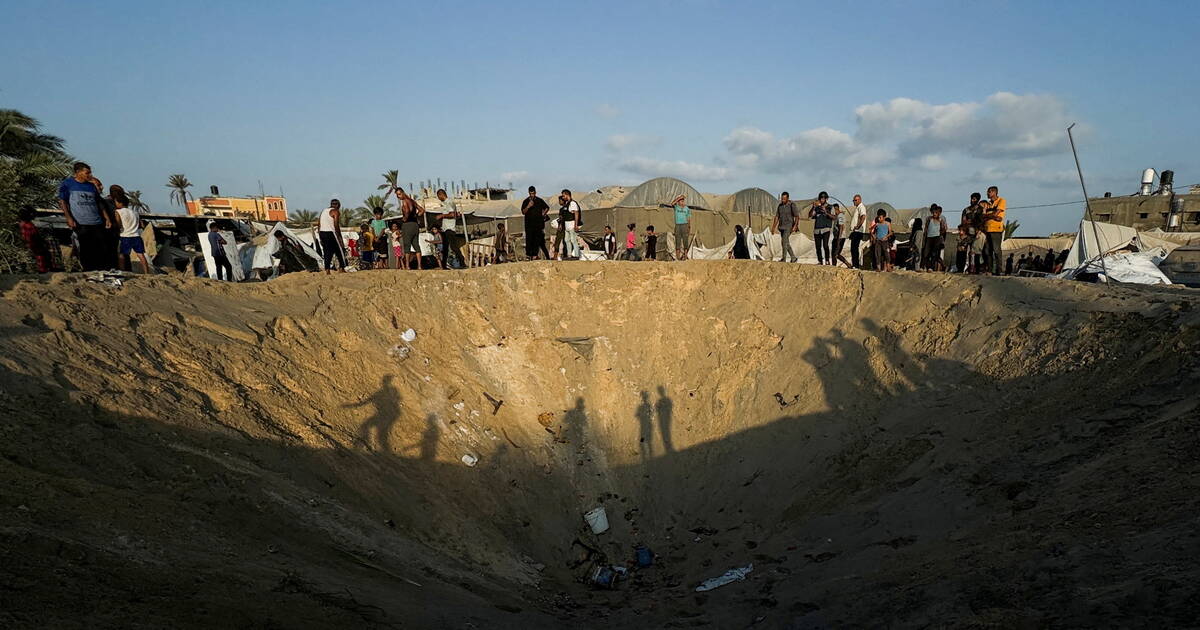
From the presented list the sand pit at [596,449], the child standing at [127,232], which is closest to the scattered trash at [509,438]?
the sand pit at [596,449]

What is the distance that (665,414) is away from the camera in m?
10.2

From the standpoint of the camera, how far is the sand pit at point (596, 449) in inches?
149

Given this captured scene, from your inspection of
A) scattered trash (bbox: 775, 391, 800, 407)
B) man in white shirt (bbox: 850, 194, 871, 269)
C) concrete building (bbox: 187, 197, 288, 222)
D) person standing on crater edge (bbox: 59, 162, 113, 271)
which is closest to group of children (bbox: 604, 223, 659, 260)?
man in white shirt (bbox: 850, 194, 871, 269)

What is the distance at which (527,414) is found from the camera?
9.88m

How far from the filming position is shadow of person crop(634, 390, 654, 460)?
9.73 m

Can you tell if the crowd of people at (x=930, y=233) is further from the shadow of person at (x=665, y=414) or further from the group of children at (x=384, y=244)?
the group of children at (x=384, y=244)

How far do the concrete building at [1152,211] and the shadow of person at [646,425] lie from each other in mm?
22340

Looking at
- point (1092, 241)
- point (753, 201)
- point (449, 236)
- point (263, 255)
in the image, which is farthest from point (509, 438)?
point (753, 201)

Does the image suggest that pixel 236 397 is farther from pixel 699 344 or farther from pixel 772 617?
pixel 699 344

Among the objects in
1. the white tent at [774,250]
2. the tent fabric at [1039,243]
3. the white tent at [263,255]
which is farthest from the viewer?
the tent fabric at [1039,243]

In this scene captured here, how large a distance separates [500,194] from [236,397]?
143ft

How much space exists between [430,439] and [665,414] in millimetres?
4008

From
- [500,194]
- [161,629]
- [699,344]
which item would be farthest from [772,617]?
[500,194]

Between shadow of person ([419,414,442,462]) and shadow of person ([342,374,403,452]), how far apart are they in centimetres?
45
